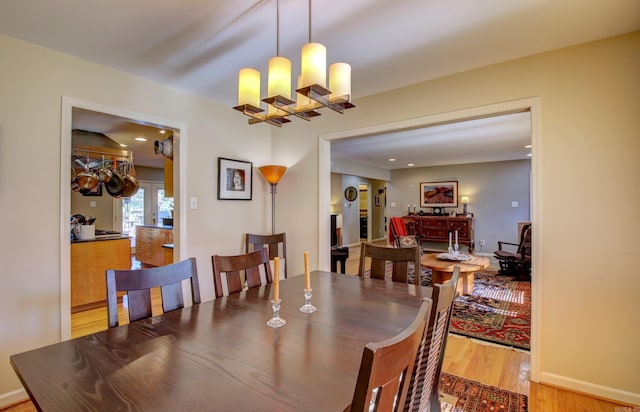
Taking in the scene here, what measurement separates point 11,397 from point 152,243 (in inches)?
154

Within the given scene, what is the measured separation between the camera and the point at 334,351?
3.56 feet

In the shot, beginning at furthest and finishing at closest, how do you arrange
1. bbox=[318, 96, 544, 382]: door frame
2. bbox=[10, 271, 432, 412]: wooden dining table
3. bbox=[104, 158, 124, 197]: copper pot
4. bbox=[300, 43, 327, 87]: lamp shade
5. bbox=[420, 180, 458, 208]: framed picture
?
bbox=[420, 180, 458, 208]: framed picture < bbox=[104, 158, 124, 197]: copper pot < bbox=[318, 96, 544, 382]: door frame < bbox=[300, 43, 327, 87]: lamp shade < bbox=[10, 271, 432, 412]: wooden dining table

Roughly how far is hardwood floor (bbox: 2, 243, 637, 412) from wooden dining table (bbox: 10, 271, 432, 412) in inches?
48.0

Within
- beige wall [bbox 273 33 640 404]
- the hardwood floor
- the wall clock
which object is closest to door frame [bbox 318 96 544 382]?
beige wall [bbox 273 33 640 404]

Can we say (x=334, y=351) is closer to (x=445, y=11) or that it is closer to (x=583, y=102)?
(x=445, y=11)

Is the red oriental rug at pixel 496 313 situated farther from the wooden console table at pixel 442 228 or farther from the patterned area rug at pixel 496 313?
the wooden console table at pixel 442 228

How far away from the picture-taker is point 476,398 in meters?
1.99

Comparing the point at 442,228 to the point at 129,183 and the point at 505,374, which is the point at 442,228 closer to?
the point at 505,374

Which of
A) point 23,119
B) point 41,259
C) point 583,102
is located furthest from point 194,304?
point 583,102

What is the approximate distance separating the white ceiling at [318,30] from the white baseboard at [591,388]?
2305mm

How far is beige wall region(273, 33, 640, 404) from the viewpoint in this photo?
6.54 ft

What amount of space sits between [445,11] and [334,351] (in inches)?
73.6

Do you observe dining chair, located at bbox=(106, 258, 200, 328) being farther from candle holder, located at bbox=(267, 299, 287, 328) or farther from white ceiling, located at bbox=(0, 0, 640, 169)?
white ceiling, located at bbox=(0, 0, 640, 169)

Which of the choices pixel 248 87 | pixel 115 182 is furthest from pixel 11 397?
pixel 115 182
